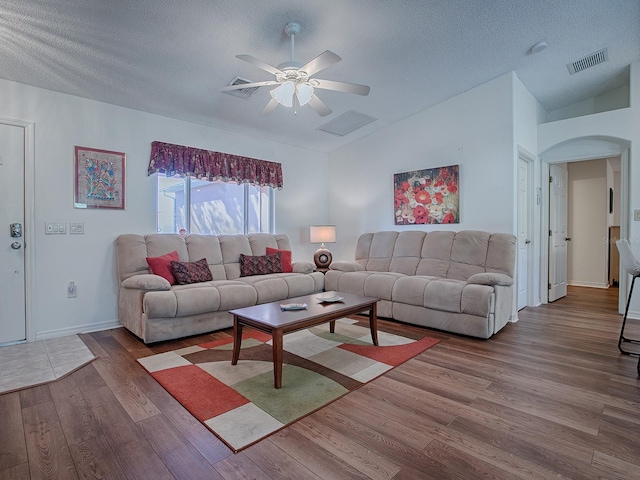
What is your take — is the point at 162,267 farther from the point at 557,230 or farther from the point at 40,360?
the point at 557,230

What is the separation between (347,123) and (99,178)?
327 centimetres

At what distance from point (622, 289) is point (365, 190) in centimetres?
366

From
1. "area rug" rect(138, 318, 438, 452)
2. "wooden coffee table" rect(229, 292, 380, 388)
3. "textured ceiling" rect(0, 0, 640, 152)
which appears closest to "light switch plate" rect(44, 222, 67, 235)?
"textured ceiling" rect(0, 0, 640, 152)

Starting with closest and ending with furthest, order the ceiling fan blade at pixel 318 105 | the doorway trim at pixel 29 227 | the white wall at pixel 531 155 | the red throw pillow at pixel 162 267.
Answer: the ceiling fan blade at pixel 318 105
the doorway trim at pixel 29 227
the red throw pillow at pixel 162 267
the white wall at pixel 531 155

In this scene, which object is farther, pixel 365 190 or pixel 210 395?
pixel 365 190

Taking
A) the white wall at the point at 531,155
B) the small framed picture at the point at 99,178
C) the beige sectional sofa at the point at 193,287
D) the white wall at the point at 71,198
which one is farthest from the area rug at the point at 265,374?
the white wall at the point at 531,155

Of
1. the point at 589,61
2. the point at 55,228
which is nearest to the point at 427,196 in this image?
the point at 589,61

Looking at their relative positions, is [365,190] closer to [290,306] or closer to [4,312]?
[290,306]

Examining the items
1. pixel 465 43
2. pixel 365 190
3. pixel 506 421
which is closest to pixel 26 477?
pixel 506 421

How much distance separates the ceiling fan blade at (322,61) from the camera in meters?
2.29

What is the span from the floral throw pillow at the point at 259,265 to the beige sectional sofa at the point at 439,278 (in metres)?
0.75

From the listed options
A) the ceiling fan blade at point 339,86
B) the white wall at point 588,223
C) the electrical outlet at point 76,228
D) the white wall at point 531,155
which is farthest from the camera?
the white wall at point 588,223

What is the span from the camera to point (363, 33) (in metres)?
2.96

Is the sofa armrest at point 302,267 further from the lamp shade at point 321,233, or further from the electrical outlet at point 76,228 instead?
the electrical outlet at point 76,228
